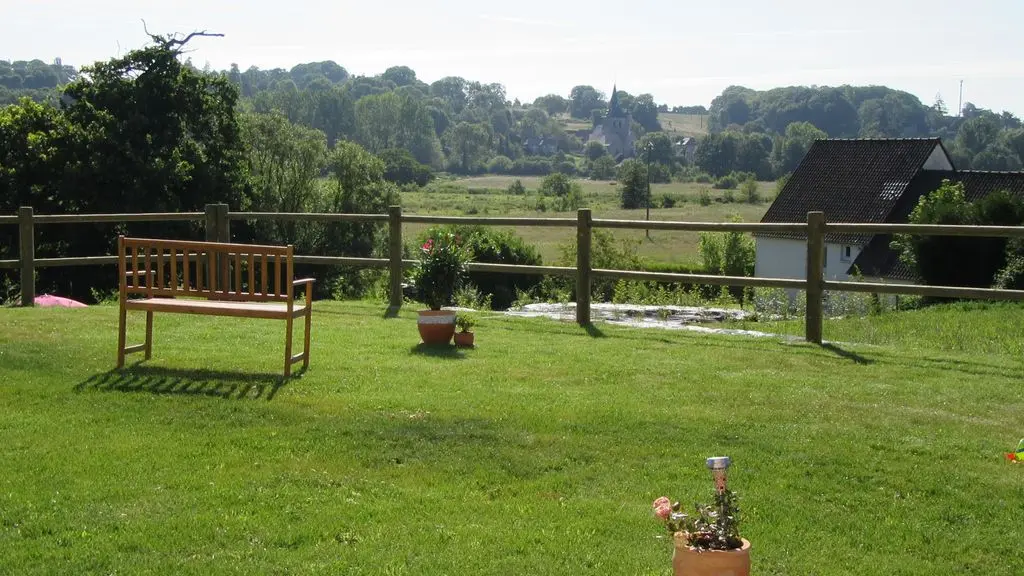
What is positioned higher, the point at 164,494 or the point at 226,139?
the point at 226,139

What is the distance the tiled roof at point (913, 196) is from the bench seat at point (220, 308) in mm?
30200

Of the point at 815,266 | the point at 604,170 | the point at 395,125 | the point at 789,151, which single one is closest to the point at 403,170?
the point at 395,125

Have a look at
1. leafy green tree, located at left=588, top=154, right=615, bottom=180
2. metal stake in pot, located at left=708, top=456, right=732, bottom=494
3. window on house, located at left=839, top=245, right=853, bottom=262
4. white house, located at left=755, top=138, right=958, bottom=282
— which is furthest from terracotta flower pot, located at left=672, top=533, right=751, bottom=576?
leafy green tree, located at left=588, top=154, right=615, bottom=180

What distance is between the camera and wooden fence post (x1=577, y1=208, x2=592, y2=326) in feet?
39.4

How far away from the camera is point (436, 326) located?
10062 mm

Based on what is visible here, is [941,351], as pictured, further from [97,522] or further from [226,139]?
[226,139]

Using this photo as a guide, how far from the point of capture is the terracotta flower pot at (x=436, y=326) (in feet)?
33.0

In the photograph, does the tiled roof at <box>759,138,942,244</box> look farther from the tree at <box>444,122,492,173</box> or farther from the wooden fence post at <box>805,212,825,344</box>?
the tree at <box>444,122,492,173</box>

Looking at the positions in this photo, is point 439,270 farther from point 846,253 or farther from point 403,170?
point 403,170

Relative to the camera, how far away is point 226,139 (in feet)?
100

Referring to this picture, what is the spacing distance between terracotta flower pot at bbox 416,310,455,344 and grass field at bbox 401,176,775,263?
4551 cm

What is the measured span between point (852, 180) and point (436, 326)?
3647cm

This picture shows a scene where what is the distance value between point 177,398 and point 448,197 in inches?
4075

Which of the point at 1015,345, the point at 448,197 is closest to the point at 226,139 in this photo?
the point at 1015,345
